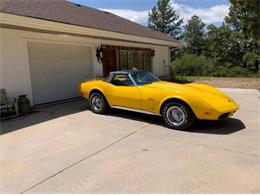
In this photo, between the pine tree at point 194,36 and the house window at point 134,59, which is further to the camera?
the pine tree at point 194,36

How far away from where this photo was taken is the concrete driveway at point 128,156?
291 centimetres

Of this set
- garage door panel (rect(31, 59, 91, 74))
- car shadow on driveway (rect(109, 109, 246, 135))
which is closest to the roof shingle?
garage door panel (rect(31, 59, 91, 74))

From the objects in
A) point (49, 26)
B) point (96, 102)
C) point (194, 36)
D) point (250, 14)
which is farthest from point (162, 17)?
point (96, 102)

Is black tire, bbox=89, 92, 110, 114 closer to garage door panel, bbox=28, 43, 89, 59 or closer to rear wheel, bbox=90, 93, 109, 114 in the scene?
rear wheel, bbox=90, 93, 109, 114

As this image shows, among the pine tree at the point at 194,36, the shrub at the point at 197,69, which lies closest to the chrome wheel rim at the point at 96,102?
the shrub at the point at 197,69

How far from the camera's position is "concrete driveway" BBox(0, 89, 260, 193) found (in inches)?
115

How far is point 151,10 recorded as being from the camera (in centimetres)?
4334

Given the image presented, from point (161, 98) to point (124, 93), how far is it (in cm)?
109

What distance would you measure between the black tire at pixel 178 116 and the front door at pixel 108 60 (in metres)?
6.59

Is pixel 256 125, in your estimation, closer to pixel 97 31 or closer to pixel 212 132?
pixel 212 132

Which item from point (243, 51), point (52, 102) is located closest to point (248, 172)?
point (52, 102)

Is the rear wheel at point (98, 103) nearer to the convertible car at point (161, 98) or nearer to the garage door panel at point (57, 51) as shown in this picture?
the convertible car at point (161, 98)

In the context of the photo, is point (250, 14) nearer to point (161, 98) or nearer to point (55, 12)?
point (161, 98)

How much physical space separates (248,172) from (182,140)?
4.66ft
